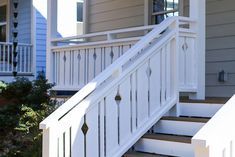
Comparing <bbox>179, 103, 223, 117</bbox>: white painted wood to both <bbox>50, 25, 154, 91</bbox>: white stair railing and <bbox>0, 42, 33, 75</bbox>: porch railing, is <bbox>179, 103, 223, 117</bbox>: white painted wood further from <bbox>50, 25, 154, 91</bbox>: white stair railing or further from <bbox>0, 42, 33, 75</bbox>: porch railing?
<bbox>0, 42, 33, 75</bbox>: porch railing

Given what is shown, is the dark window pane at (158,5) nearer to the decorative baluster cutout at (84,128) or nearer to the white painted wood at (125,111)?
the white painted wood at (125,111)

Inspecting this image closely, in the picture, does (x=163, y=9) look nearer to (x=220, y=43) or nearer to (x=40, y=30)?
(x=220, y=43)

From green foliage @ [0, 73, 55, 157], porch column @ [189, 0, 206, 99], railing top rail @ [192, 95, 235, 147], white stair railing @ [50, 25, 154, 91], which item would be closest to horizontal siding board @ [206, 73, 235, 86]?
porch column @ [189, 0, 206, 99]

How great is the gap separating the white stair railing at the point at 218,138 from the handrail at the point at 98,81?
1.83 m

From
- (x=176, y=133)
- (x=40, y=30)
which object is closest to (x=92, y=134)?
(x=176, y=133)

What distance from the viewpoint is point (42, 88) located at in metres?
7.68

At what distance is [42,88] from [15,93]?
68 centimetres

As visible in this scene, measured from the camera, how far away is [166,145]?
198 inches

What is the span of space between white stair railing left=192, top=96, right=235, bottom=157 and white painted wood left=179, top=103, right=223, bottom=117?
2022 mm

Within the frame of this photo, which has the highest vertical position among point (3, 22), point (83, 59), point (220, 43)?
point (3, 22)

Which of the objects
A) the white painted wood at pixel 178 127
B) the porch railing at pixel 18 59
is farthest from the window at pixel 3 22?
the white painted wood at pixel 178 127

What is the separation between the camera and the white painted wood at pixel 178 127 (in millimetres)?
5184

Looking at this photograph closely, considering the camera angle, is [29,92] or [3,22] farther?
[3,22]

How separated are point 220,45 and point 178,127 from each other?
7.88 ft
